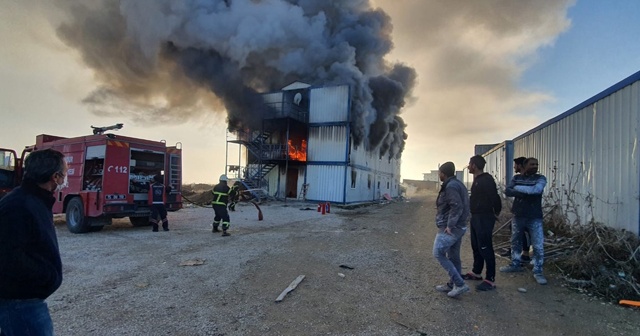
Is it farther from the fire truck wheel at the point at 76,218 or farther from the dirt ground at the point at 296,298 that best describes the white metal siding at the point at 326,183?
the fire truck wheel at the point at 76,218

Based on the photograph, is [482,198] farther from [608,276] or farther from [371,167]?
[371,167]

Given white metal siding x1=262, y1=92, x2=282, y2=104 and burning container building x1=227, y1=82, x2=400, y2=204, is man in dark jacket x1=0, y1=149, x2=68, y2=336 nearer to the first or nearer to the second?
burning container building x1=227, y1=82, x2=400, y2=204

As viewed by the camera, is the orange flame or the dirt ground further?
the orange flame

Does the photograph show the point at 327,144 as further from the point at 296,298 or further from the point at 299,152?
A: the point at 296,298

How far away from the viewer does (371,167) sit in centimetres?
2614

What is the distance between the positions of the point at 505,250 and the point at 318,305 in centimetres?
449

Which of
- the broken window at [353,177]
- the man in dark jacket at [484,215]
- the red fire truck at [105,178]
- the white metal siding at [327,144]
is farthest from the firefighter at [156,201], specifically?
the broken window at [353,177]

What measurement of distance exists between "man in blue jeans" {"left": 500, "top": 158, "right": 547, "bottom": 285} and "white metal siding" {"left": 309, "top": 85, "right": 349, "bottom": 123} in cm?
1632

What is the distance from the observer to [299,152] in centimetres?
2342

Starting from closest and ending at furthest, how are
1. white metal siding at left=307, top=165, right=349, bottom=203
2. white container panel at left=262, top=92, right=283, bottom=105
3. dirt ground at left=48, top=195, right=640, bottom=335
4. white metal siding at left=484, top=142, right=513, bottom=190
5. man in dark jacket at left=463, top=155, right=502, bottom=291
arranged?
dirt ground at left=48, top=195, right=640, bottom=335, man in dark jacket at left=463, top=155, right=502, bottom=291, white metal siding at left=484, top=142, right=513, bottom=190, white metal siding at left=307, top=165, right=349, bottom=203, white container panel at left=262, top=92, right=283, bottom=105

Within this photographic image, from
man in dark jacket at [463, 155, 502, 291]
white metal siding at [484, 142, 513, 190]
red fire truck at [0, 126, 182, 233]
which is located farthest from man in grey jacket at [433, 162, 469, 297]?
red fire truck at [0, 126, 182, 233]

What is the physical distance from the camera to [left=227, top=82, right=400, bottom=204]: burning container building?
68.9 feet

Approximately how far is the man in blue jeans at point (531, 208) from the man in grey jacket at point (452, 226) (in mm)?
1208

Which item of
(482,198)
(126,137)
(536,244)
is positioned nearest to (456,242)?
(482,198)
